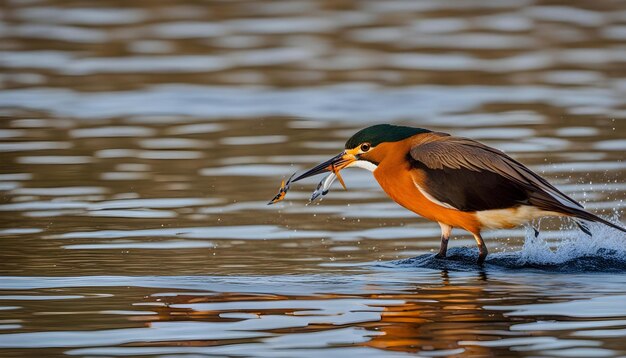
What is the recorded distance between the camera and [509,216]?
34.6 ft

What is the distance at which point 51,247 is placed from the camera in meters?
11.4

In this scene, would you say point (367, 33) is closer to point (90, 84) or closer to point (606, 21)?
point (606, 21)

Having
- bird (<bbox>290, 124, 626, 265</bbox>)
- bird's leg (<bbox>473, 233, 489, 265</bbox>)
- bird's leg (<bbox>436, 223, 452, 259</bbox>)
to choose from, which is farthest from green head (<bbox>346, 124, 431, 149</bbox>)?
bird's leg (<bbox>473, 233, 489, 265</bbox>)

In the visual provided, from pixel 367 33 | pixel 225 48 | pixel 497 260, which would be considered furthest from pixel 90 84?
pixel 497 260

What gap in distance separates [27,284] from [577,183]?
564cm

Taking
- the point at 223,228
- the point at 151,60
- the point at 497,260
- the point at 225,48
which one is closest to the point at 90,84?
the point at 151,60

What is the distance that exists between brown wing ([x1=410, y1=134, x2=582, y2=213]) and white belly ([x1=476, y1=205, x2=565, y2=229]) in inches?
2.2

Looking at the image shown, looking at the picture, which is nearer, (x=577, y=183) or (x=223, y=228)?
(x=223, y=228)

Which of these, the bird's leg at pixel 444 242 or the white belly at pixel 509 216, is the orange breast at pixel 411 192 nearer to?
the white belly at pixel 509 216

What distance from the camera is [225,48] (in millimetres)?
22875

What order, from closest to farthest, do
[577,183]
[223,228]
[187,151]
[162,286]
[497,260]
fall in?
1. [162,286]
2. [497,260]
3. [223,228]
4. [577,183]
5. [187,151]

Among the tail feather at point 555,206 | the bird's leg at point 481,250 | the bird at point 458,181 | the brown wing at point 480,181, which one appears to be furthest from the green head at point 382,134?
the tail feather at point 555,206

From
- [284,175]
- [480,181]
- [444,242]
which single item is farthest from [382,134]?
[284,175]

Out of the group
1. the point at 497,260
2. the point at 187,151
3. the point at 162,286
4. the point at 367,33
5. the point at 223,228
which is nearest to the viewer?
the point at 162,286
